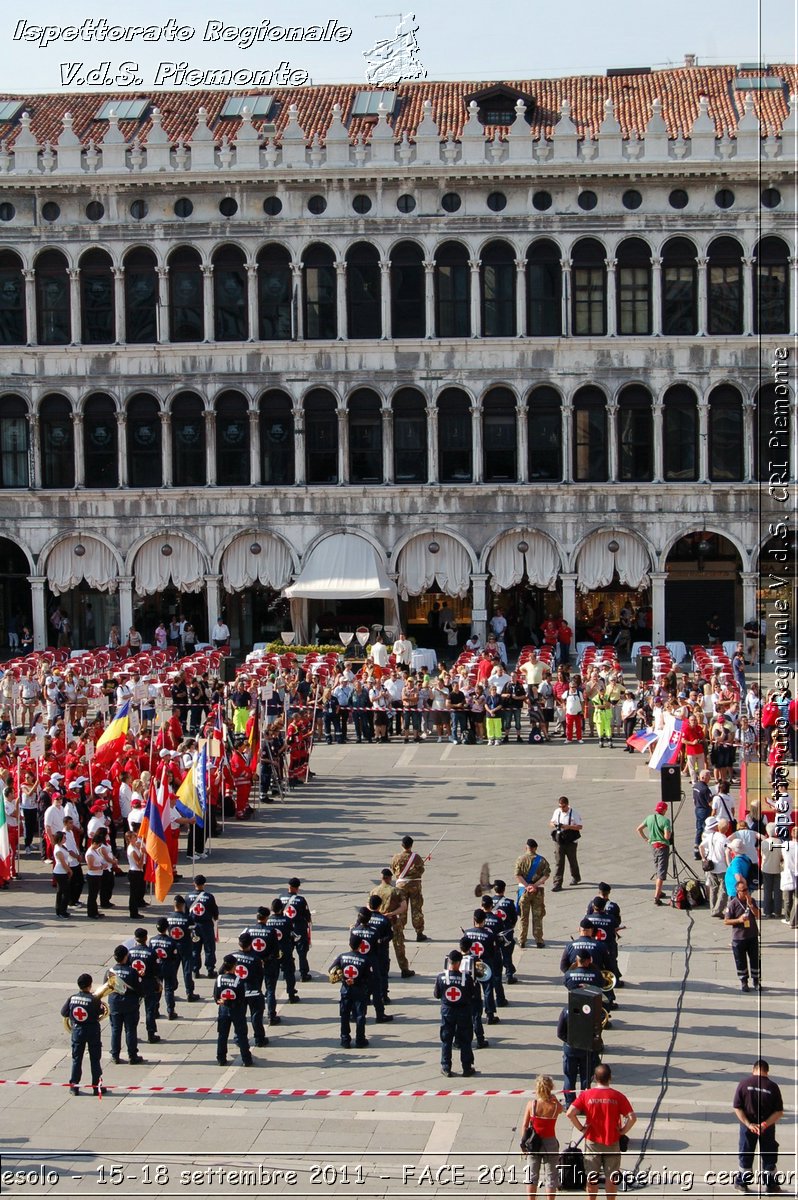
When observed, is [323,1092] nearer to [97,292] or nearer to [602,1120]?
[602,1120]

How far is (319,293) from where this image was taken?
50344 mm

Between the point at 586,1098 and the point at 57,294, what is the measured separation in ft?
→ 132

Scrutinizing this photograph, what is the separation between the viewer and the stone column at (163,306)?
50594 mm

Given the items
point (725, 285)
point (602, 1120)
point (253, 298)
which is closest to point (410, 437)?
point (253, 298)

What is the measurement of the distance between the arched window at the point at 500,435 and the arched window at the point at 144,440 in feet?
30.0

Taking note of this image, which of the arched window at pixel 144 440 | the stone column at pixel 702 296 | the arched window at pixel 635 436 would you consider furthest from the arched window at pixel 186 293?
the stone column at pixel 702 296

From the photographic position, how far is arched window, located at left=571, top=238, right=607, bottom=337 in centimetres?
4972

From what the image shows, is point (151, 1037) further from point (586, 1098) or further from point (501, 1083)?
point (586, 1098)

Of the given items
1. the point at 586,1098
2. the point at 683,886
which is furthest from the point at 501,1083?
the point at 683,886

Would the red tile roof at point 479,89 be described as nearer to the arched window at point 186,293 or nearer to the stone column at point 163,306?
the arched window at point 186,293

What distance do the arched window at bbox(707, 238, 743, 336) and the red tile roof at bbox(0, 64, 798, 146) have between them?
3.15 meters

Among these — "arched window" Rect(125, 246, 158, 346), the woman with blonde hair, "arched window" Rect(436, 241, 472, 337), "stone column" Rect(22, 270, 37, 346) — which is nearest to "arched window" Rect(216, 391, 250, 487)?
"arched window" Rect(125, 246, 158, 346)

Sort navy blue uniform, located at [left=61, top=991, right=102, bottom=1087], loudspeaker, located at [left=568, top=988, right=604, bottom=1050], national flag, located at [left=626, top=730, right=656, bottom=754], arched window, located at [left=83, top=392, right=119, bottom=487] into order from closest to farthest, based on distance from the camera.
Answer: loudspeaker, located at [left=568, top=988, right=604, bottom=1050]
navy blue uniform, located at [left=61, top=991, right=102, bottom=1087]
national flag, located at [left=626, top=730, right=656, bottom=754]
arched window, located at [left=83, top=392, right=119, bottom=487]

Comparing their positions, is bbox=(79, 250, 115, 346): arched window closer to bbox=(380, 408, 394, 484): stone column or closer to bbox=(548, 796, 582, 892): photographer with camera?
bbox=(380, 408, 394, 484): stone column
